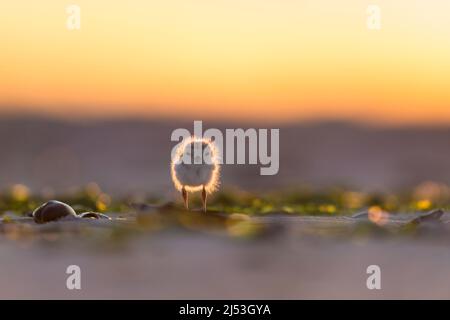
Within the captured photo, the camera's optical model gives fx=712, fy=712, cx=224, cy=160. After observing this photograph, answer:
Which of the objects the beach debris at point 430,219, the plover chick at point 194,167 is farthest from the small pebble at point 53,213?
the beach debris at point 430,219

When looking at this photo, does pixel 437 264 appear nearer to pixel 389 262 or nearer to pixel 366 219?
pixel 389 262

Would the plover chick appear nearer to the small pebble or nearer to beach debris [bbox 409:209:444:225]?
the small pebble

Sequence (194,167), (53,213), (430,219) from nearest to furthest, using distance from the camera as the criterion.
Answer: (53,213) < (430,219) < (194,167)

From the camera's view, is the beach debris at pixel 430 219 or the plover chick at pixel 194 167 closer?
the beach debris at pixel 430 219

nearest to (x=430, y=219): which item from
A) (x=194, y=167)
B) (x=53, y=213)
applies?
(x=194, y=167)

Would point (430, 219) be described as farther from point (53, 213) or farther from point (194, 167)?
point (53, 213)

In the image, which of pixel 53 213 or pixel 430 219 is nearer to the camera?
pixel 53 213

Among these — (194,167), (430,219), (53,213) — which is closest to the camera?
(53,213)

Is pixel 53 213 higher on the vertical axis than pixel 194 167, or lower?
lower

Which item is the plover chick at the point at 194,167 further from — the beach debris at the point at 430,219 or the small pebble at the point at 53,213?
the beach debris at the point at 430,219
